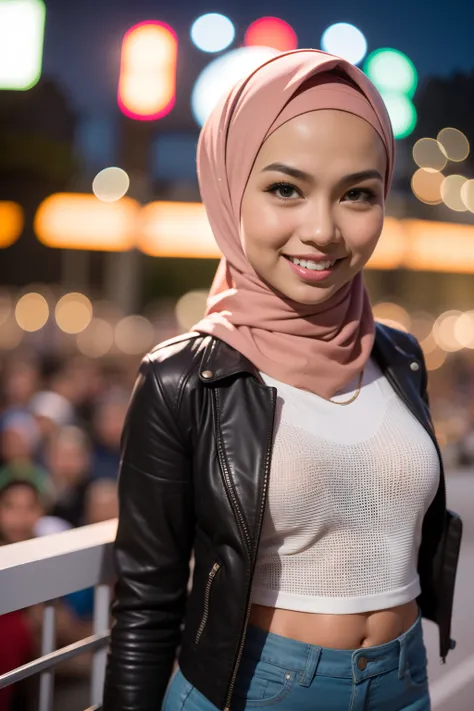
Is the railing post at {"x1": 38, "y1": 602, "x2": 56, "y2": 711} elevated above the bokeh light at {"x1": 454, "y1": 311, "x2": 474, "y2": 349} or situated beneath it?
elevated above

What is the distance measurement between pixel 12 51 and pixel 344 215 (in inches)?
145

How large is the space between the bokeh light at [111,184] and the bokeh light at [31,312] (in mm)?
1549

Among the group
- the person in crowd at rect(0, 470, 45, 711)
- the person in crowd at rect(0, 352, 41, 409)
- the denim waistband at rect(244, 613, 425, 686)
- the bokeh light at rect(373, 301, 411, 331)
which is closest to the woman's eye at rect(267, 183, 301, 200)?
the denim waistband at rect(244, 613, 425, 686)

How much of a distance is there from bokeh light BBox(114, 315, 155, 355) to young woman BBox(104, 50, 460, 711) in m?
8.39

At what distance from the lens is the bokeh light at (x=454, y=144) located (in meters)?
5.55

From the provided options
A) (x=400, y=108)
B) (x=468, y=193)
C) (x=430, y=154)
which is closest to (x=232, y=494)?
(x=400, y=108)

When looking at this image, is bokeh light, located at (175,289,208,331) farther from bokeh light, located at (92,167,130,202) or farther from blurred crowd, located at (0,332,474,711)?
blurred crowd, located at (0,332,474,711)

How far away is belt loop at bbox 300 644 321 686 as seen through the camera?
123 cm

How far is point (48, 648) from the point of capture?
146 centimetres

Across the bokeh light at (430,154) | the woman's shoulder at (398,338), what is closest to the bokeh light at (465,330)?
the bokeh light at (430,154)

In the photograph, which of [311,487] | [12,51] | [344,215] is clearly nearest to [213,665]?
[311,487]

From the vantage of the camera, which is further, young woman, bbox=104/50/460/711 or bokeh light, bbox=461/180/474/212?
bokeh light, bbox=461/180/474/212

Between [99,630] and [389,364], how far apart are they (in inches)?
29.1

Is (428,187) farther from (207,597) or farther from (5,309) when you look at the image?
(207,597)
